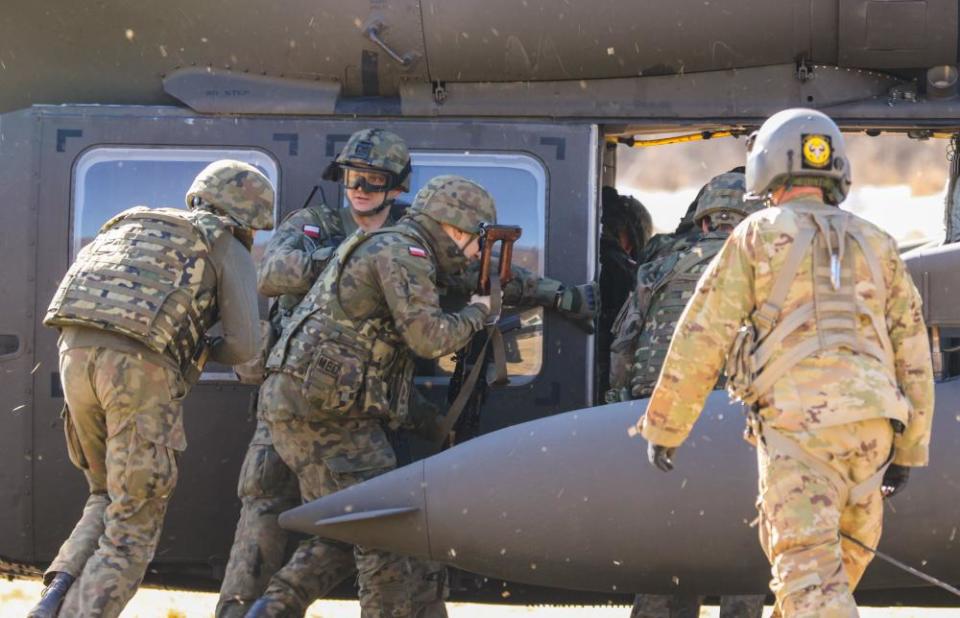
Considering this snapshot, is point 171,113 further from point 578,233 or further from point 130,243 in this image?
point 578,233

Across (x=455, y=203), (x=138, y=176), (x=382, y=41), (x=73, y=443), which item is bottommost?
(x=73, y=443)

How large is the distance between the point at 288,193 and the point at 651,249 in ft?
4.66

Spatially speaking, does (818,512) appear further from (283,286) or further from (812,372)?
(283,286)

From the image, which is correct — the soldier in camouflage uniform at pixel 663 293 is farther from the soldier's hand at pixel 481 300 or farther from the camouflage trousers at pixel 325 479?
the camouflage trousers at pixel 325 479

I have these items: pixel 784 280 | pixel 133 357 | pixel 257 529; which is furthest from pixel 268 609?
pixel 784 280

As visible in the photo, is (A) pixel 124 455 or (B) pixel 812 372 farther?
(A) pixel 124 455

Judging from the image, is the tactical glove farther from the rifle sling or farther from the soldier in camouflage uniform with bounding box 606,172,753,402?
the rifle sling

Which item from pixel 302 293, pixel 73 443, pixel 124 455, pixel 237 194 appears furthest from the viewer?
pixel 302 293

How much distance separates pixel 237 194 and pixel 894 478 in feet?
7.93

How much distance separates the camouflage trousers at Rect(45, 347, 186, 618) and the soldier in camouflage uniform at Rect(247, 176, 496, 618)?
462 mm

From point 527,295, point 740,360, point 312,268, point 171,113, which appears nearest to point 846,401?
point 740,360

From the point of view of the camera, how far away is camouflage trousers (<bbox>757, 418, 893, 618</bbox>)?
12.9 feet

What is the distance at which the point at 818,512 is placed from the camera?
Answer: 3.98 m

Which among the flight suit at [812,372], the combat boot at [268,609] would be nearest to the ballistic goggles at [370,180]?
the combat boot at [268,609]
